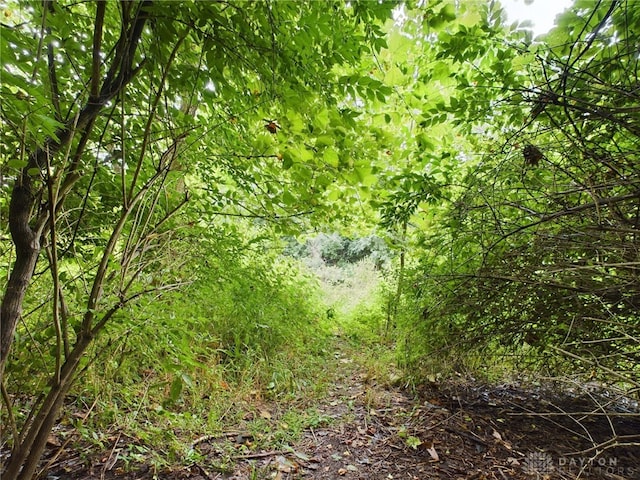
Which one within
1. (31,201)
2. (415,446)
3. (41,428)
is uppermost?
(31,201)

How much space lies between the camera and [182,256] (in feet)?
5.98

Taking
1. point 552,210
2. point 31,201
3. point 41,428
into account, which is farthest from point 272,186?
point 552,210

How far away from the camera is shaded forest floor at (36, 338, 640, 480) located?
5.42 ft

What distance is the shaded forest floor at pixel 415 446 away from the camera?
165cm

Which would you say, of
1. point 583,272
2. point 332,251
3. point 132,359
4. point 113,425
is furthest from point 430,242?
point 332,251

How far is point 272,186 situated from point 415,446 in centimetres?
212

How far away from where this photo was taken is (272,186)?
6.56ft

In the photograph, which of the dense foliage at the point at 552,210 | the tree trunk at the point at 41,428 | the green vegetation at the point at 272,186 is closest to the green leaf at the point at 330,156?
the green vegetation at the point at 272,186

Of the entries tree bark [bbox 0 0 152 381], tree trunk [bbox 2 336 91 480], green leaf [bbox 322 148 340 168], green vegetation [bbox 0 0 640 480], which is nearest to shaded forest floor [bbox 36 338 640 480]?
green vegetation [bbox 0 0 640 480]

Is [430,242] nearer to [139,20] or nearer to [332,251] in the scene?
[139,20]

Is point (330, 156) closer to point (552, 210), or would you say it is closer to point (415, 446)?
point (552, 210)

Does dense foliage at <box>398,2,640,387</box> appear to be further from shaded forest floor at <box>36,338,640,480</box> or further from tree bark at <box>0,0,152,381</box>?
tree bark at <box>0,0,152,381</box>

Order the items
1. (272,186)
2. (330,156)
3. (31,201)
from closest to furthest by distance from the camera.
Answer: (31,201) → (330,156) → (272,186)

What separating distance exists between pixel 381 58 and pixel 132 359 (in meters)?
2.60
